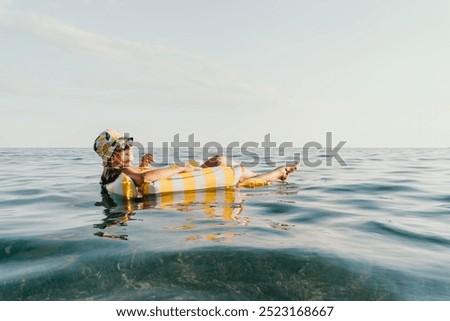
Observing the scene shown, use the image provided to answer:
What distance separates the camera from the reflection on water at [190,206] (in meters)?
4.98

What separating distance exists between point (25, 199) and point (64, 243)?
14.7 feet

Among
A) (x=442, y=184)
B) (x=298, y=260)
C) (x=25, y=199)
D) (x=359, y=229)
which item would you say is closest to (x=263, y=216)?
(x=359, y=229)

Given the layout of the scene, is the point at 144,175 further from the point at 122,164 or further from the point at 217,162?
the point at 217,162

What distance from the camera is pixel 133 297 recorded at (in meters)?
2.96

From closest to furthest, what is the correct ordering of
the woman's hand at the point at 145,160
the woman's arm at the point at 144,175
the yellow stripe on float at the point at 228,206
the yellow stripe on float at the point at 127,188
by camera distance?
1. the yellow stripe on float at the point at 228,206
2. the yellow stripe on float at the point at 127,188
3. the woman's arm at the point at 144,175
4. the woman's hand at the point at 145,160

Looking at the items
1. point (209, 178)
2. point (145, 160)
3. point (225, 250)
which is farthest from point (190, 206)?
point (145, 160)

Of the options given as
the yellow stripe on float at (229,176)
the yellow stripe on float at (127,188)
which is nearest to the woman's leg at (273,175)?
the yellow stripe on float at (229,176)

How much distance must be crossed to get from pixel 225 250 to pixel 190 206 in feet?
9.15

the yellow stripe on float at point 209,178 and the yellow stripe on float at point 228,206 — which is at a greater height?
the yellow stripe on float at point 209,178

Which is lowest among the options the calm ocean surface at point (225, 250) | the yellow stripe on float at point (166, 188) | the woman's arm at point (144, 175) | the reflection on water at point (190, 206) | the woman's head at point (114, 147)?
the calm ocean surface at point (225, 250)

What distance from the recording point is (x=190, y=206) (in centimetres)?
657

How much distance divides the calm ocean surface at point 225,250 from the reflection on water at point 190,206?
0.02m

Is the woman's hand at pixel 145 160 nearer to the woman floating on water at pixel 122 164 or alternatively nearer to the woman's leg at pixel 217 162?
the woman floating on water at pixel 122 164

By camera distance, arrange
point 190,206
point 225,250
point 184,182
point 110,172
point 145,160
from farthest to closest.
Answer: point 145,160 → point 110,172 → point 184,182 → point 190,206 → point 225,250
